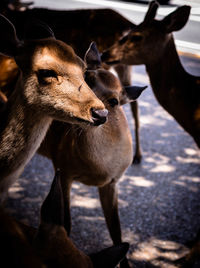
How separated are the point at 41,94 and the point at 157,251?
7.93 feet

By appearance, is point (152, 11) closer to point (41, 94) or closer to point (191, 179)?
point (41, 94)

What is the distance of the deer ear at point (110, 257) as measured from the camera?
5.63 feet

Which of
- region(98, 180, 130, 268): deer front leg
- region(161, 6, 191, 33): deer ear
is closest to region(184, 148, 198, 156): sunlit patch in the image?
region(161, 6, 191, 33): deer ear

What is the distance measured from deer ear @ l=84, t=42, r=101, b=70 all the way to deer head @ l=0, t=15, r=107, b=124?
1.12ft

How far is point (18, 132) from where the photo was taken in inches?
90.8

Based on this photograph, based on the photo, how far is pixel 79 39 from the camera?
13.8ft

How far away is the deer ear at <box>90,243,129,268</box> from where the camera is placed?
172cm

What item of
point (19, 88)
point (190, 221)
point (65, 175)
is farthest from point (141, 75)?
point (19, 88)

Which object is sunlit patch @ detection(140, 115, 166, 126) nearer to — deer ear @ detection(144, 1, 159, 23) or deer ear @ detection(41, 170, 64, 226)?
deer ear @ detection(144, 1, 159, 23)

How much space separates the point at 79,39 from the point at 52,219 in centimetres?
301

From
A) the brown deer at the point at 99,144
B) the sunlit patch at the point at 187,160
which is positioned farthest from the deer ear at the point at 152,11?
the sunlit patch at the point at 187,160

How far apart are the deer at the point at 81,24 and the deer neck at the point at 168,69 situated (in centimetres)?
68

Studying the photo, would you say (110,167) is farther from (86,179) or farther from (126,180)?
(126,180)

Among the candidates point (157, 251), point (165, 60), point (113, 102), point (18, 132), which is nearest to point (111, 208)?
point (157, 251)
